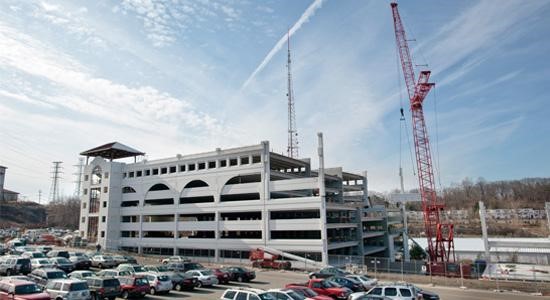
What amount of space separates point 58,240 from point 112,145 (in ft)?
86.0

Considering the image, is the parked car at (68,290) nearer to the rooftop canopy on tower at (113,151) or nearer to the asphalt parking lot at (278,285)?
the asphalt parking lot at (278,285)

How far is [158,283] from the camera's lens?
28.6m

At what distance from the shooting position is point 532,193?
18388 cm

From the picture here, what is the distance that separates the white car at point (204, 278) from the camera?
3266cm

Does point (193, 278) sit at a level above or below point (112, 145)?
below

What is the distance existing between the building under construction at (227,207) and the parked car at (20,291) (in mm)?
36520

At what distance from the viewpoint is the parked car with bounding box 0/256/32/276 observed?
34.9 m

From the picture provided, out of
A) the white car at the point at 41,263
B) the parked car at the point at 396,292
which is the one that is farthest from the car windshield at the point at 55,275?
the parked car at the point at 396,292

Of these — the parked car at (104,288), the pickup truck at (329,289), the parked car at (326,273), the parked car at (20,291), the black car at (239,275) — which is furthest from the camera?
the parked car at (326,273)

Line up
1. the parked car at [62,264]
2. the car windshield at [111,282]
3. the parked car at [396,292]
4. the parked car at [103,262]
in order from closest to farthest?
the parked car at [396,292] → the car windshield at [111,282] → the parked car at [62,264] → the parked car at [103,262]

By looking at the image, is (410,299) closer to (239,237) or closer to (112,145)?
(239,237)

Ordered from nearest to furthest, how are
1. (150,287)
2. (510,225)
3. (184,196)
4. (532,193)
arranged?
1. (150,287)
2. (184,196)
3. (510,225)
4. (532,193)

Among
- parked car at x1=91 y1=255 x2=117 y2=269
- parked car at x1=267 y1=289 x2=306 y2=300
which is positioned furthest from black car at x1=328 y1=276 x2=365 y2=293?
parked car at x1=91 y1=255 x2=117 y2=269

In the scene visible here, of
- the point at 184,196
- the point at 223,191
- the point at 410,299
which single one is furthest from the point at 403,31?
the point at 410,299
